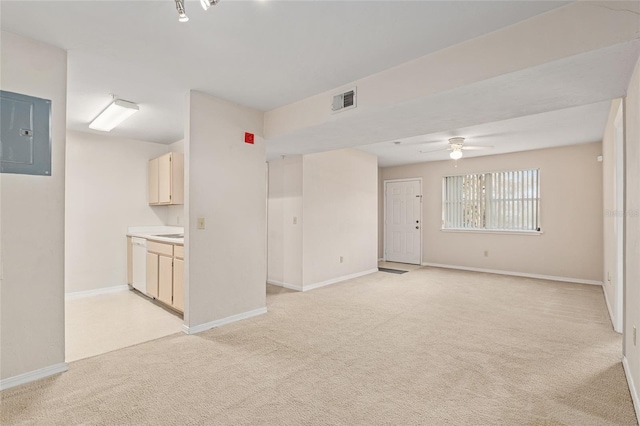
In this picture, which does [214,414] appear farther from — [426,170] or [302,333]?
[426,170]

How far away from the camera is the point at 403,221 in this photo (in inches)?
318

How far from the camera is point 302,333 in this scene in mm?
3299

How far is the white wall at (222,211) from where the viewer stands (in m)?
3.31

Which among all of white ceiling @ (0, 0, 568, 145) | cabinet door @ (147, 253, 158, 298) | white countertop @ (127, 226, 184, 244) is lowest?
cabinet door @ (147, 253, 158, 298)

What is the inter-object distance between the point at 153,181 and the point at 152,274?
1.71m

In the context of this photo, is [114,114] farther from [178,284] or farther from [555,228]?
[555,228]

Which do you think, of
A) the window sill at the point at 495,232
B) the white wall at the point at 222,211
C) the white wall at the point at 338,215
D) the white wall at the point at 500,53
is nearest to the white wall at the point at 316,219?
the white wall at the point at 338,215

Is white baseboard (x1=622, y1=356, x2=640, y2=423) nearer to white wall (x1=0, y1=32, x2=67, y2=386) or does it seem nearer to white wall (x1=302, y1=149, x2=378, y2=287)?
white wall (x1=302, y1=149, x2=378, y2=287)

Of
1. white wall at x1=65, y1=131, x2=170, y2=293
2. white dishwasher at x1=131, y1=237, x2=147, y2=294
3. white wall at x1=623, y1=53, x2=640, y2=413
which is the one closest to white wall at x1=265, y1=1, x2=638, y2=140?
white wall at x1=623, y1=53, x2=640, y2=413

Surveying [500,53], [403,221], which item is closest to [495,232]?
[403,221]

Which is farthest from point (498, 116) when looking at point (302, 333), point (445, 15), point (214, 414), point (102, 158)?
point (102, 158)

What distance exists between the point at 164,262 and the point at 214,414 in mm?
2493

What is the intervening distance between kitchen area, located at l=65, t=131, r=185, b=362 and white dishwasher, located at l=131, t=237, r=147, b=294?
0.01 metres

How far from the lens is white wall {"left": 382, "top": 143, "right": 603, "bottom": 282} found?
5578mm
